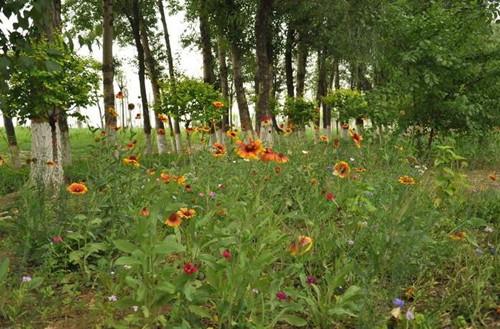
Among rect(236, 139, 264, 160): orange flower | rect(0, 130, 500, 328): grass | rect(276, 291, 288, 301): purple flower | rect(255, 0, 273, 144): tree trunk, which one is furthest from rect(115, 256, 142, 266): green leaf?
rect(255, 0, 273, 144): tree trunk

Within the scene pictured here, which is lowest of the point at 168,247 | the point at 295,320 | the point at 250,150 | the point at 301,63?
the point at 295,320

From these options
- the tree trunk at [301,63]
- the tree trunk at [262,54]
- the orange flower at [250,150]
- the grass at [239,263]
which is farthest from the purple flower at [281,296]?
the tree trunk at [301,63]

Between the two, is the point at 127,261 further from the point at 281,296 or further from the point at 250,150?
the point at 250,150

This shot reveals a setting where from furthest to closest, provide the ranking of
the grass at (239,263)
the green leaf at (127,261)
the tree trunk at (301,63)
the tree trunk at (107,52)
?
the tree trunk at (301,63) → the tree trunk at (107,52) → the grass at (239,263) → the green leaf at (127,261)

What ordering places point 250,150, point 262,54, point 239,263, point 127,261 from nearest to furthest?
point 127,261
point 239,263
point 250,150
point 262,54

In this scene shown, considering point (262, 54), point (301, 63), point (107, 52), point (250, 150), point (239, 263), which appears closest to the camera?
point (239, 263)

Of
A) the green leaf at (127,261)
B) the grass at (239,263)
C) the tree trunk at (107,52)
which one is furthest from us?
the tree trunk at (107,52)

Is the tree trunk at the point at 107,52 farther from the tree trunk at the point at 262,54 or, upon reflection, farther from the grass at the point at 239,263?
the grass at the point at 239,263

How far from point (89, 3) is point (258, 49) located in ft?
31.7

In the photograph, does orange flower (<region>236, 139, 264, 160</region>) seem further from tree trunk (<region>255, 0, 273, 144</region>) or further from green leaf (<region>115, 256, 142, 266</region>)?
tree trunk (<region>255, 0, 273, 144</region>)

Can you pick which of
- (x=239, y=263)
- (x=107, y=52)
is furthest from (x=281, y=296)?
(x=107, y=52)

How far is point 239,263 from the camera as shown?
2.49 m

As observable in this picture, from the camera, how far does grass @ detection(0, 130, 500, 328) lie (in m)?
2.49

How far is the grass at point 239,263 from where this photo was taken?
8.16 ft
